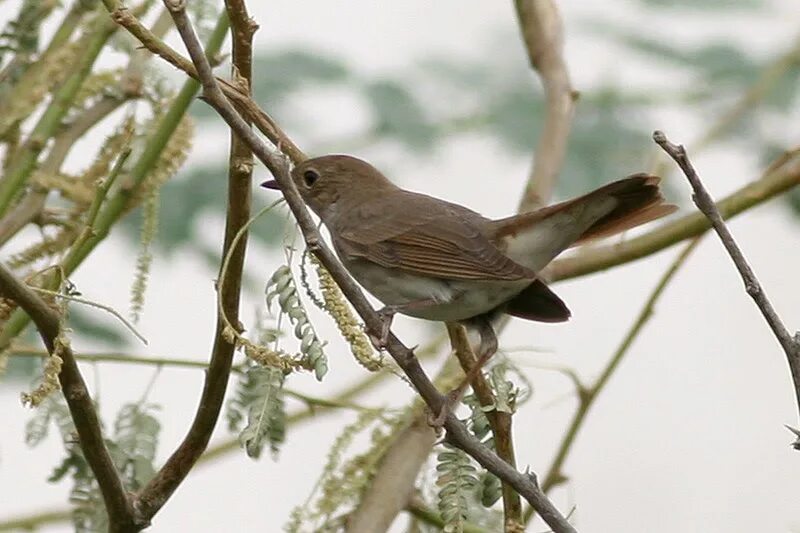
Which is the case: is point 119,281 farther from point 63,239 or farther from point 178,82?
→ point 63,239

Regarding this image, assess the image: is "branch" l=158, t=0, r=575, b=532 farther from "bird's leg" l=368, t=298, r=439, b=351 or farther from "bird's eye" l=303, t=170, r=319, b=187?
"bird's eye" l=303, t=170, r=319, b=187

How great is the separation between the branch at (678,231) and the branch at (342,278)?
1.02 metres

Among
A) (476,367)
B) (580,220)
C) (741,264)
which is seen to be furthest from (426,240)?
(741,264)

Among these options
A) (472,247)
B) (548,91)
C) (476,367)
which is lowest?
(476,367)

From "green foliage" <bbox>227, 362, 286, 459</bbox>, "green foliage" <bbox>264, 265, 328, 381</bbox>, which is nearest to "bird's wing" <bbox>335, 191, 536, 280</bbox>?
"green foliage" <bbox>227, 362, 286, 459</bbox>

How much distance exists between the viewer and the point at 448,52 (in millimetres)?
4426

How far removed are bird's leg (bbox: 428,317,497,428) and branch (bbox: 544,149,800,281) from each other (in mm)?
478

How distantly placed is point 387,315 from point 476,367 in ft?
0.82

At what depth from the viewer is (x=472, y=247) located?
2.62 meters

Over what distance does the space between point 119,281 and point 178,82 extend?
170cm

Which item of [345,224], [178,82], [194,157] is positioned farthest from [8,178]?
[194,157]

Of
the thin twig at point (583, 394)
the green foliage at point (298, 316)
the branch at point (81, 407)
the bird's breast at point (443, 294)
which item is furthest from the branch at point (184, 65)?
the thin twig at point (583, 394)

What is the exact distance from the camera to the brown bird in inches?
97.8

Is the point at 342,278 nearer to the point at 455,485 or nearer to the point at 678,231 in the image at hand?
the point at 455,485
